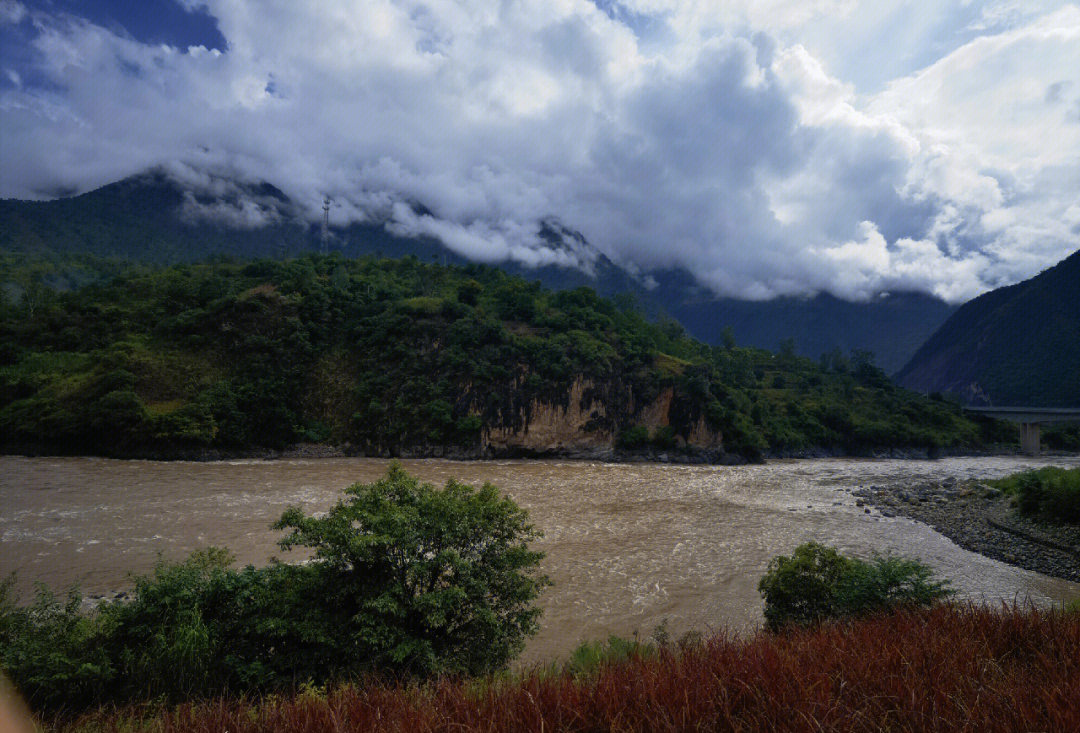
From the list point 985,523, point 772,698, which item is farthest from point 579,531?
point 985,523

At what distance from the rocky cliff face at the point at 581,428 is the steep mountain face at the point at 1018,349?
9719cm

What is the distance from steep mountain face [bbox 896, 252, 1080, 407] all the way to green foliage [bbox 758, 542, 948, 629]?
427ft

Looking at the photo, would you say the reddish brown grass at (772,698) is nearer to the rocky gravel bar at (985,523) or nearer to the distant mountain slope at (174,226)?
the rocky gravel bar at (985,523)

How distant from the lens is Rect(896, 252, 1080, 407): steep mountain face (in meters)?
108

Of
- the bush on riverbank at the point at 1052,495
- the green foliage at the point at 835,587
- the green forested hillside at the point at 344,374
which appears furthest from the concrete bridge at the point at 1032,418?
the green foliage at the point at 835,587

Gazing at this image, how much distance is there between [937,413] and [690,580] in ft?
251

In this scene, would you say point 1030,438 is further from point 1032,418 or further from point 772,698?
point 772,698

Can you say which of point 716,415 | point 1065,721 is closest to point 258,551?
point 1065,721

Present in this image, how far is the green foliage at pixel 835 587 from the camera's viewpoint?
345 inches

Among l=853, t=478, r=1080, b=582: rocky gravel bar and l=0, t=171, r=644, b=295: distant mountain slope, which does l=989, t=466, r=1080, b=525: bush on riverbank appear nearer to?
l=853, t=478, r=1080, b=582: rocky gravel bar

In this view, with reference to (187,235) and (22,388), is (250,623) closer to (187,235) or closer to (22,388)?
(22,388)

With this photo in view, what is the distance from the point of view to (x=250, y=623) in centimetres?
746

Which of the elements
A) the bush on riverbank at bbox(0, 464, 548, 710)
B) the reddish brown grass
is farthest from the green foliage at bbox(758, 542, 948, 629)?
the reddish brown grass

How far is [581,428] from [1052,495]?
121 feet
